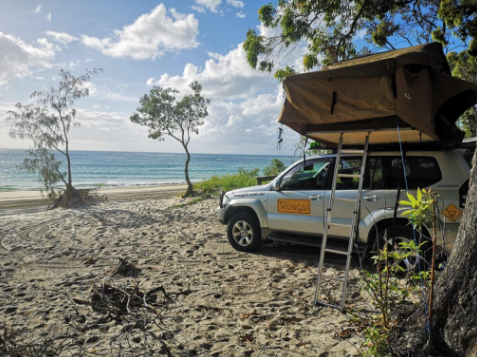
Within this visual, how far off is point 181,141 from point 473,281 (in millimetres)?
15142

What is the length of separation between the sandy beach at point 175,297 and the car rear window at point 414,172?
147 centimetres

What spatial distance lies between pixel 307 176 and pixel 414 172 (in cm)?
168

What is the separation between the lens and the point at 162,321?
3473 mm

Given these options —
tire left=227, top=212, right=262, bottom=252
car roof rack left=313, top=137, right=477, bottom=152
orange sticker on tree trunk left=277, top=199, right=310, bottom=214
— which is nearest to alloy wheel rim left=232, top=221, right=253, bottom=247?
tire left=227, top=212, right=262, bottom=252

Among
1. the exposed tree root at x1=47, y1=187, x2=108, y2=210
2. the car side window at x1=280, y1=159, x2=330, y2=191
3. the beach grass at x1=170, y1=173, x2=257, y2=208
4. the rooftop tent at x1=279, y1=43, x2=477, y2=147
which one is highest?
the rooftop tent at x1=279, y1=43, x2=477, y2=147

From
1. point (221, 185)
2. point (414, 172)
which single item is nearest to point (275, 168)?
point (221, 185)

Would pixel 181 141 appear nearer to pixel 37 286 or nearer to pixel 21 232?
pixel 21 232

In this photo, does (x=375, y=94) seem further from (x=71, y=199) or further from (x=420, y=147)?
(x=71, y=199)

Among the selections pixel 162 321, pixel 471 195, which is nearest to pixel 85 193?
pixel 162 321

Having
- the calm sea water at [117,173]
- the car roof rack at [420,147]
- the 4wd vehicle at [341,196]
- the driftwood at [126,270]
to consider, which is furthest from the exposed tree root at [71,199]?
the car roof rack at [420,147]

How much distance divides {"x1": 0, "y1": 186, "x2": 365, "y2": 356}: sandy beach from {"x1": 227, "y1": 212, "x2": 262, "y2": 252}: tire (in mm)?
234

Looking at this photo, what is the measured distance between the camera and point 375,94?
320 centimetres

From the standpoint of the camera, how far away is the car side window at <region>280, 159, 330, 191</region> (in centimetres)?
561

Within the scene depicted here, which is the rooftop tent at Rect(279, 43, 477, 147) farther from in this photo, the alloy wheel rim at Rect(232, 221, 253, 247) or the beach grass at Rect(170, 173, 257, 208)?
the beach grass at Rect(170, 173, 257, 208)
